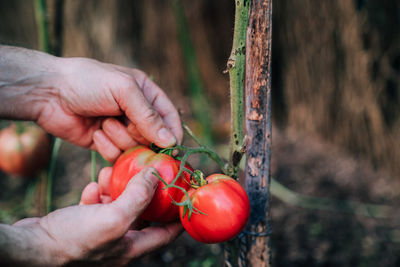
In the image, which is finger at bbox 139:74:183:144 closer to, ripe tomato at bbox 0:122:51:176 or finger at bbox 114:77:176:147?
finger at bbox 114:77:176:147

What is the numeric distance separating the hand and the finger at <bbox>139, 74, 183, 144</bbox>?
0.26 metres

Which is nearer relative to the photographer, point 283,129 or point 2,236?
point 2,236

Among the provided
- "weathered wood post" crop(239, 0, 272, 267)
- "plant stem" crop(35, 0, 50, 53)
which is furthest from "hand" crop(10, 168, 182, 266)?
"plant stem" crop(35, 0, 50, 53)

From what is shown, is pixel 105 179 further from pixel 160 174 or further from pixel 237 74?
pixel 237 74

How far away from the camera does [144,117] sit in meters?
0.88

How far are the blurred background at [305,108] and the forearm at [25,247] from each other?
1.39 feet

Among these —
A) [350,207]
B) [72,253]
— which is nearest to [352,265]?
[350,207]

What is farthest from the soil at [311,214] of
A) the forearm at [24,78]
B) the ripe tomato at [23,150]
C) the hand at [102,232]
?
the forearm at [24,78]

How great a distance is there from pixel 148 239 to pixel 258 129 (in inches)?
13.9

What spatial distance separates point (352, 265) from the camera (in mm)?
1364

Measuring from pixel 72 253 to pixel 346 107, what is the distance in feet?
5.89

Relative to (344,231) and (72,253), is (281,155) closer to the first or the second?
(344,231)

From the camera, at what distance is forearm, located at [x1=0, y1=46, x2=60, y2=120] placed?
1033 mm

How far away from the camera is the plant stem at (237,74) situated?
645mm
